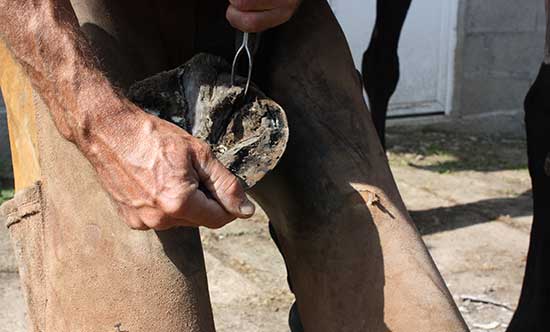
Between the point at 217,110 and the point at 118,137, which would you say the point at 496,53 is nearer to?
the point at 217,110

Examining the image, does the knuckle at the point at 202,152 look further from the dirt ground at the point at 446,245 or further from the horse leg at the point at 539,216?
the dirt ground at the point at 446,245

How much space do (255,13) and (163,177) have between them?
315 mm

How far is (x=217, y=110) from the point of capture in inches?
48.6

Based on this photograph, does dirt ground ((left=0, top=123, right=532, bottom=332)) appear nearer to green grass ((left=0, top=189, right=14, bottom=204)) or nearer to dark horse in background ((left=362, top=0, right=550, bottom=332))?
dark horse in background ((left=362, top=0, right=550, bottom=332))

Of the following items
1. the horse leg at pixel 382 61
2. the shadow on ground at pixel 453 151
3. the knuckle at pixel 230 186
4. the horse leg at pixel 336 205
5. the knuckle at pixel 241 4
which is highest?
the knuckle at pixel 241 4

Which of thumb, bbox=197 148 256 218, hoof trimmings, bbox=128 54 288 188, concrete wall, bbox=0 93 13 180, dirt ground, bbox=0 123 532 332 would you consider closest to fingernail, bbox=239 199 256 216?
thumb, bbox=197 148 256 218

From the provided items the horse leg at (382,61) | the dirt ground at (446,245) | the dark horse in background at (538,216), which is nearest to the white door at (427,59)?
the dirt ground at (446,245)

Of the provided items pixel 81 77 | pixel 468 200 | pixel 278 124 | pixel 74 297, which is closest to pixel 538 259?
pixel 278 124

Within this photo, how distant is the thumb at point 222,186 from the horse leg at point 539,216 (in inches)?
44.1

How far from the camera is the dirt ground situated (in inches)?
98.1

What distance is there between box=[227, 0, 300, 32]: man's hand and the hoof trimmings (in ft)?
0.29

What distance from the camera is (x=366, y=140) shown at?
4.49ft

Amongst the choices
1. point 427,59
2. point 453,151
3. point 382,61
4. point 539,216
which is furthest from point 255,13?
point 427,59

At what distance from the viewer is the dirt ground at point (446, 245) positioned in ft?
8.18
